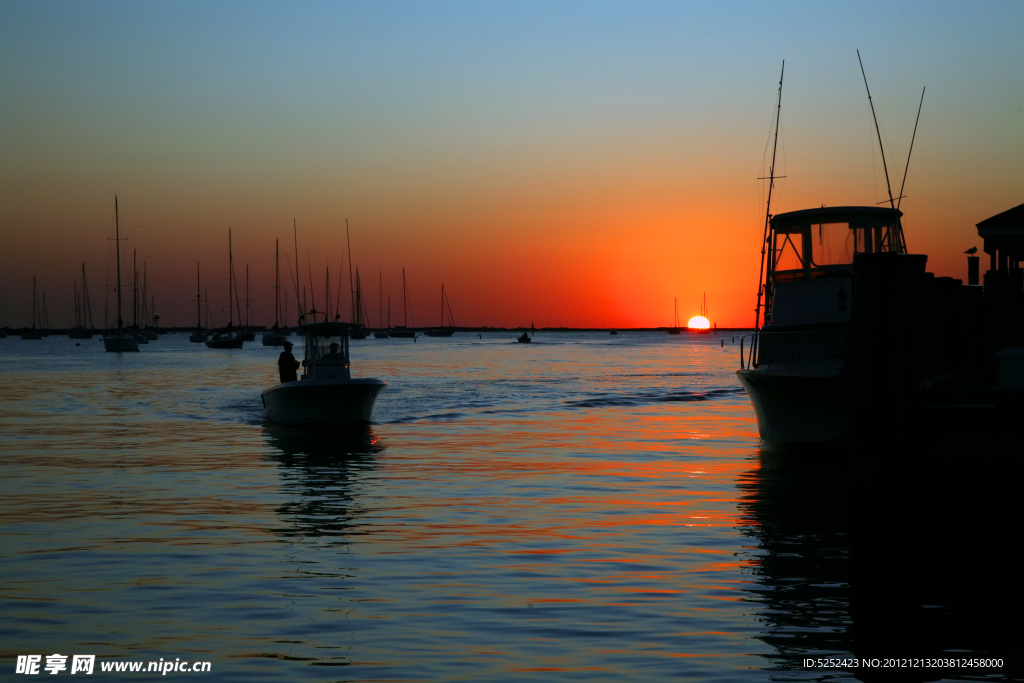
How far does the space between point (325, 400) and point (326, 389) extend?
1.48 ft

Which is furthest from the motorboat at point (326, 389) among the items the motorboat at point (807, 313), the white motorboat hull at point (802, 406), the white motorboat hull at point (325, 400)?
the white motorboat hull at point (802, 406)

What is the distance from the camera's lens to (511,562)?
11.8 meters

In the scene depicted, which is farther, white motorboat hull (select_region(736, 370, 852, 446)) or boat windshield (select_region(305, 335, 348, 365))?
boat windshield (select_region(305, 335, 348, 365))

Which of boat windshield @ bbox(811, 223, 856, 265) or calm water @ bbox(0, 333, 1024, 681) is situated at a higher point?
boat windshield @ bbox(811, 223, 856, 265)

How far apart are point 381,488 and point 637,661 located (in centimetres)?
1061

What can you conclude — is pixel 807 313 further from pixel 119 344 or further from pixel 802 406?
pixel 119 344

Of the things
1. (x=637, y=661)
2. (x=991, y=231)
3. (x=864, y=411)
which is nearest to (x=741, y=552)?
(x=864, y=411)

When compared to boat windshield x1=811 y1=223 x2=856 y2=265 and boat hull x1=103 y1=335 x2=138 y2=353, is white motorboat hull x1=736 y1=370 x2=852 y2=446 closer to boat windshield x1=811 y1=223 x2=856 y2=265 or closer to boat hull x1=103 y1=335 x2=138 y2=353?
boat windshield x1=811 y1=223 x2=856 y2=265

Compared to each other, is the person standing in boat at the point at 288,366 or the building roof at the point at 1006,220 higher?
the building roof at the point at 1006,220

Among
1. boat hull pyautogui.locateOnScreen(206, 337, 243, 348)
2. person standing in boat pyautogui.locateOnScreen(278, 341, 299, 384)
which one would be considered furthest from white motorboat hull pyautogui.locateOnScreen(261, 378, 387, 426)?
A: boat hull pyautogui.locateOnScreen(206, 337, 243, 348)

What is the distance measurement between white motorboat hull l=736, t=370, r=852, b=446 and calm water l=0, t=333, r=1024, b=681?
2.31 ft

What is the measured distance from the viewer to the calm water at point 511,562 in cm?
851

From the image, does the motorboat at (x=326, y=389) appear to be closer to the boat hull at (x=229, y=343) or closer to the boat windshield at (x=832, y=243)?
the boat windshield at (x=832, y=243)

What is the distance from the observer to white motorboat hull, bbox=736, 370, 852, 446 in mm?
19891
